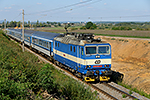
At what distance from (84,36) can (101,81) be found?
3973 millimetres

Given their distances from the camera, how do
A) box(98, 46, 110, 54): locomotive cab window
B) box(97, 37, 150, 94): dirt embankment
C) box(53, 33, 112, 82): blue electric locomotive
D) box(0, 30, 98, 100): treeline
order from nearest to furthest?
box(0, 30, 98, 100): treeline → box(53, 33, 112, 82): blue electric locomotive → box(98, 46, 110, 54): locomotive cab window → box(97, 37, 150, 94): dirt embankment

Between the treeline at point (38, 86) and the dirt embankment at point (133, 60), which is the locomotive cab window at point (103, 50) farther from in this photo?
the treeline at point (38, 86)

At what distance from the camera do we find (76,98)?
8703 mm

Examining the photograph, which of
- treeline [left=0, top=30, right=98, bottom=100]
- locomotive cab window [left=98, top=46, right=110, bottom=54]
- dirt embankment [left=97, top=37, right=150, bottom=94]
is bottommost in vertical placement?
dirt embankment [left=97, top=37, right=150, bottom=94]

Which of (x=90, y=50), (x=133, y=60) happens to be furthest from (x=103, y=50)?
(x=133, y=60)

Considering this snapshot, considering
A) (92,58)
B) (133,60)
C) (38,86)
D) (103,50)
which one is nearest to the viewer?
(38,86)

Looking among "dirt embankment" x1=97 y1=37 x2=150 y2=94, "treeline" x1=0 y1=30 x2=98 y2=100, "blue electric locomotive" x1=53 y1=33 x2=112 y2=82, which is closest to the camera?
"treeline" x1=0 y1=30 x2=98 y2=100

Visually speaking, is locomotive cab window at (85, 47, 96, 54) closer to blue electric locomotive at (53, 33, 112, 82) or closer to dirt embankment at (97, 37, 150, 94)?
blue electric locomotive at (53, 33, 112, 82)

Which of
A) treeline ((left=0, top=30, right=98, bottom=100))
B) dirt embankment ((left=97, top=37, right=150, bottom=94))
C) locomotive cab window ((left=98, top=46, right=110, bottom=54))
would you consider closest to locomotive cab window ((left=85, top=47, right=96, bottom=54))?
locomotive cab window ((left=98, top=46, right=110, bottom=54))

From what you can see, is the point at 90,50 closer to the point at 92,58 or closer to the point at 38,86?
the point at 92,58

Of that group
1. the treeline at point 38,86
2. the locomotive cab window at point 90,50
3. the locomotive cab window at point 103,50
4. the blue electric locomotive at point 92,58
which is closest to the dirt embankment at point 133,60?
the blue electric locomotive at point 92,58

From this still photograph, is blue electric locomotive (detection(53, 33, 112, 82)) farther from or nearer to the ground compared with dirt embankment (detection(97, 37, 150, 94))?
farther from the ground

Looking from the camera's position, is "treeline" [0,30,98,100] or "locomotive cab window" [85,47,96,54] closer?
"treeline" [0,30,98,100]

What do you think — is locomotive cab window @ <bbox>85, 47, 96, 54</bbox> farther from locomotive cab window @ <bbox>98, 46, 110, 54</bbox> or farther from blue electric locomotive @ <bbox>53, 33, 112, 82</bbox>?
locomotive cab window @ <bbox>98, 46, 110, 54</bbox>
